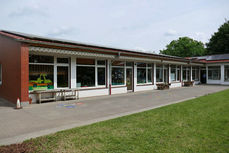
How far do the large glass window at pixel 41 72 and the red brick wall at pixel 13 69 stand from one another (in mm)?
784

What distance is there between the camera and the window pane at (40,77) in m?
9.81

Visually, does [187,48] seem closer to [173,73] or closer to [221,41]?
[221,41]

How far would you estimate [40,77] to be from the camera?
33.2ft

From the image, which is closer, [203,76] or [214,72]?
[214,72]

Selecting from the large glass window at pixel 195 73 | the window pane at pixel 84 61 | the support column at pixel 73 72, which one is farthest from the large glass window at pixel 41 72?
the large glass window at pixel 195 73

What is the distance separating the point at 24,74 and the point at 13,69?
1676 millimetres

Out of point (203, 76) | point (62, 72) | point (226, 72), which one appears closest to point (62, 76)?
point (62, 72)

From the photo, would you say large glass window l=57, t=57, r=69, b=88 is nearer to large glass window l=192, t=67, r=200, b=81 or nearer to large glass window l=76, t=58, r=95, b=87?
large glass window l=76, t=58, r=95, b=87

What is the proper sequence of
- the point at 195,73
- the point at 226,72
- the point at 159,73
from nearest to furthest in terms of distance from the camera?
the point at 159,73 → the point at 226,72 → the point at 195,73

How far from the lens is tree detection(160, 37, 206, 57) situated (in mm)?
57791

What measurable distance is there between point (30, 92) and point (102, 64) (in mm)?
5838

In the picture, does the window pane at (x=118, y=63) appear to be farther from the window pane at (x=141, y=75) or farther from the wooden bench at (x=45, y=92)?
the wooden bench at (x=45, y=92)

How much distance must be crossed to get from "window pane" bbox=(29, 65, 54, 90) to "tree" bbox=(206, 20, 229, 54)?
151ft

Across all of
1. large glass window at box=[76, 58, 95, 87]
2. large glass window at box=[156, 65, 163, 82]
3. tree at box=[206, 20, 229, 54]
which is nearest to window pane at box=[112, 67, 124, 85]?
large glass window at box=[76, 58, 95, 87]
